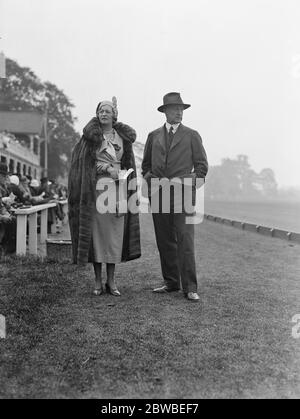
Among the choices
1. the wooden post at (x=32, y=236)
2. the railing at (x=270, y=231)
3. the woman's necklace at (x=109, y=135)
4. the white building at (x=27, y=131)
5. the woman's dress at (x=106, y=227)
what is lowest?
the railing at (x=270, y=231)

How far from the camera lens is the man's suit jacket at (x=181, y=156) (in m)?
5.16

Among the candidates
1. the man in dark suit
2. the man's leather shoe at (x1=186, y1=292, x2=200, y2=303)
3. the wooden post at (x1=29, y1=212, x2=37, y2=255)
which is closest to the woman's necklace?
the man in dark suit

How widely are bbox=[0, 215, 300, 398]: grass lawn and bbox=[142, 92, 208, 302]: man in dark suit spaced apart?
27cm

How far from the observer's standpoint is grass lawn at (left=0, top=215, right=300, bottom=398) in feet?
9.11

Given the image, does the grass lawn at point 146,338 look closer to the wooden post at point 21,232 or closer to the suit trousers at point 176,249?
the suit trousers at point 176,249

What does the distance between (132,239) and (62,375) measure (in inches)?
97.8

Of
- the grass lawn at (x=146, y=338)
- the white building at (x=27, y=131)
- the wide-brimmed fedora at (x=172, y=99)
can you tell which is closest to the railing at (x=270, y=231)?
the grass lawn at (x=146, y=338)

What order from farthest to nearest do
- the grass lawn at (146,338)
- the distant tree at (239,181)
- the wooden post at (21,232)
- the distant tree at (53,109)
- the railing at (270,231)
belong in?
1. the distant tree at (239,181)
2. the distant tree at (53,109)
3. the railing at (270,231)
4. the wooden post at (21,232)
5. the grass lawn at (146,338)

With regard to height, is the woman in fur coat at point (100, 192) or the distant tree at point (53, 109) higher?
the distant tree at point (53, 109)

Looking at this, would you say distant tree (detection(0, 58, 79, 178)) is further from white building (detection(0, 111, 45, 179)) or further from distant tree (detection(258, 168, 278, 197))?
distant tree (detection(258, 168, 278, 197))

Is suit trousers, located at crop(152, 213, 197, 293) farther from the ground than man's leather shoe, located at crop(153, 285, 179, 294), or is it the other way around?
suit trousers, located at crop(152, 213, 197, 293)

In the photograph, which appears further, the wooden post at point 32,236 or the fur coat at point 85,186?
the wooden post at point 32,236
